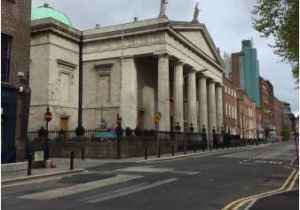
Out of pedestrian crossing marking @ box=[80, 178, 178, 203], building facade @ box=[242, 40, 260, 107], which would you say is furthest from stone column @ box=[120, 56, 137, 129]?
building facade @ box=[242, 40, 260, 107]

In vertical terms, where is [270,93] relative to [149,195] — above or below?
above

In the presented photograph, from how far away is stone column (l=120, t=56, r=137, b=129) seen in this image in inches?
1757

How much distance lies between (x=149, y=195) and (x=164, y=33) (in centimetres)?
3258

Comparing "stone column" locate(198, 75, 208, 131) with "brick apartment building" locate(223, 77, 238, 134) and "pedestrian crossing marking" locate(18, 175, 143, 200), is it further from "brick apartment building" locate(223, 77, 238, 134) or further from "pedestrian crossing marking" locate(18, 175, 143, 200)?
"pedestrian crossing marking" locate(18, 175, 143, 200)

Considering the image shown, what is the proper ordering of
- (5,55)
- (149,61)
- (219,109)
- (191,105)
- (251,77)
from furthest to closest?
(251,77) → (219,109) → (191,105) → (149,61) → (5,55)

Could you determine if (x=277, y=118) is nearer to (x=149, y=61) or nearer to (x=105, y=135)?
(x=149, y=61)

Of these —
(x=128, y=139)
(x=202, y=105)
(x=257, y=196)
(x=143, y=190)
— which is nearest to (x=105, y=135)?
(x=128, y=139)

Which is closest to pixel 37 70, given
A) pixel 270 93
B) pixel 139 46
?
pixel 139 46

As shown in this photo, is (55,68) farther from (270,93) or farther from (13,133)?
(270,93)

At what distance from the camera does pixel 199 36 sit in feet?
185

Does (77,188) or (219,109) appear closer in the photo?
(77,188)

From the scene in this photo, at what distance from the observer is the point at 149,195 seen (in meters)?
13.0

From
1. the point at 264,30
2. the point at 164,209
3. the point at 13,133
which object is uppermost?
the point at 264,30

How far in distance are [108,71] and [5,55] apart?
1028 inches
